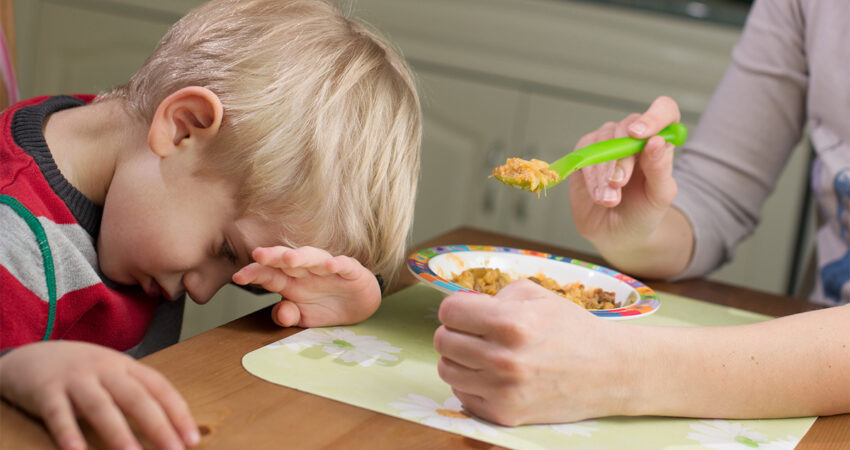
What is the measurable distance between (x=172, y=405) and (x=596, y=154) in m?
0.54

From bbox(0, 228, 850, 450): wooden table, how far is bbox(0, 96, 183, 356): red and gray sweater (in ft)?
0.60

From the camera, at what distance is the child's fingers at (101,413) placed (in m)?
0.48

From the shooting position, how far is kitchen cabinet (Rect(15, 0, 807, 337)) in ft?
6.79

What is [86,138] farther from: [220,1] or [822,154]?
[822,154]

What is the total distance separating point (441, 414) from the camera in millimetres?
597

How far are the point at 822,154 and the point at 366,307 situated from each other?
719mm

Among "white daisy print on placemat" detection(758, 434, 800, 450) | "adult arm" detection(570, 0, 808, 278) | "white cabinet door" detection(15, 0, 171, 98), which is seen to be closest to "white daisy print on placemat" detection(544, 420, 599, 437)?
"white daisy print on placemat" detection(758, 434, 800, 450)

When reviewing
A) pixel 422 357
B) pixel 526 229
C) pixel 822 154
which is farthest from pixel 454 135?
pixel 422 357

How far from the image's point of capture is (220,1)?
904mm

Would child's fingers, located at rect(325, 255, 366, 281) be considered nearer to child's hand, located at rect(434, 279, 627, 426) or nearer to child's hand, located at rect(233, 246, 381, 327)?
child's hand, located at rect(233, 246, 381, 327)

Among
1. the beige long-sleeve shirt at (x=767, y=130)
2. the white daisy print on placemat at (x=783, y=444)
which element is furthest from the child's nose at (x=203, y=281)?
the beige long-sleeve shirt at (x=767, y=130)

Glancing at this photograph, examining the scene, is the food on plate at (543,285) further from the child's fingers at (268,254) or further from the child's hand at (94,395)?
the child's hand at (94,395)

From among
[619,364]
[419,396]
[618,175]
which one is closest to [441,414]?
[419,396]

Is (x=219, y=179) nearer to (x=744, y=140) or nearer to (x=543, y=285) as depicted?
(x=543, y=285)
